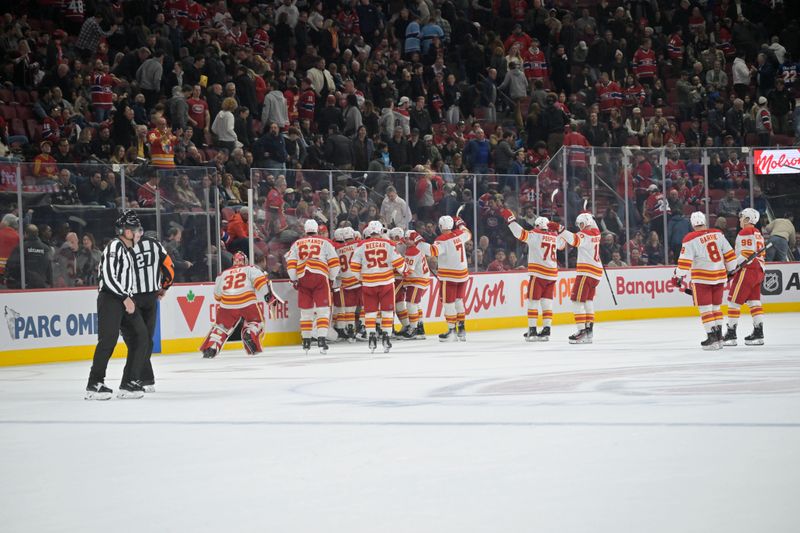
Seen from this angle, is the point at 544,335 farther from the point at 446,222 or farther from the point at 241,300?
the point at 241,300

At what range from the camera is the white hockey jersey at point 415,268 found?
17484 millimetres

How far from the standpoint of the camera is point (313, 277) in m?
15.5

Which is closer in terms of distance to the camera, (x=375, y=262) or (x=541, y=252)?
(x=375, y=262)

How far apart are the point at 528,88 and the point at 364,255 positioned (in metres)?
10.6

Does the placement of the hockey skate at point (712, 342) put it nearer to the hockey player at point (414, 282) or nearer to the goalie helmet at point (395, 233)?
the hockey player at point (414, 282)

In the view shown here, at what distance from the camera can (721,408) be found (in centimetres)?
841

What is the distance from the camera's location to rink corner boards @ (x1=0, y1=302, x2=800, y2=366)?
1428 centimetres

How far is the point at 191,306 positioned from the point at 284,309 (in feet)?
5.35

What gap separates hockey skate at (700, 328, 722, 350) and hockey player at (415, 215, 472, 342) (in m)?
3.55

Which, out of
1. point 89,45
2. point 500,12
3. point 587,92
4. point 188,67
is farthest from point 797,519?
point 500,12

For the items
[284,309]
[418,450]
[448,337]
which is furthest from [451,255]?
[418,450]

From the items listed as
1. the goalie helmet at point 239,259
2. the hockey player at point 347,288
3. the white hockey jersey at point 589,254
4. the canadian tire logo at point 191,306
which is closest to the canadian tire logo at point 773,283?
the white hockey jersey at point 589,254

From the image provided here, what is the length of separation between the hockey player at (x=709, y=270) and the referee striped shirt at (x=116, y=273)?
6878 millimetres

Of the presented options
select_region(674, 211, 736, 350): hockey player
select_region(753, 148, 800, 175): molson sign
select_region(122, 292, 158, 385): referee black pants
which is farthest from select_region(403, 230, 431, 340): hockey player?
select_region(122, 292, 158, 385): referee black pants
